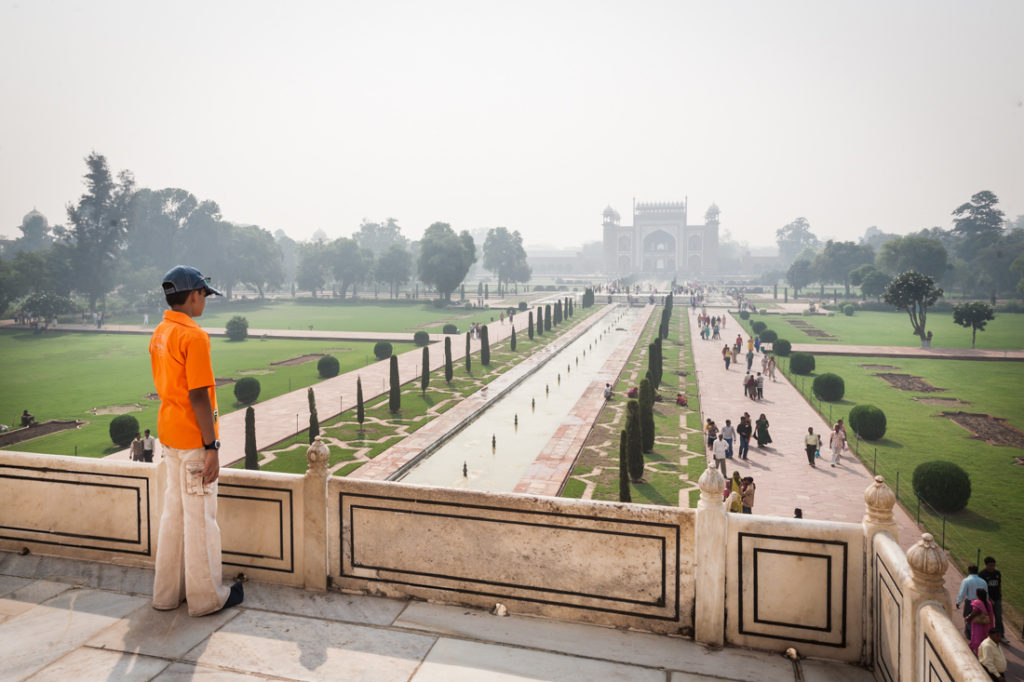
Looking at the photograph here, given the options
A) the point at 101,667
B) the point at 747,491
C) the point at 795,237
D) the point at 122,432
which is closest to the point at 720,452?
the point at 747,491

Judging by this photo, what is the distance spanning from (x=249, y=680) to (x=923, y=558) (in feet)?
10.6

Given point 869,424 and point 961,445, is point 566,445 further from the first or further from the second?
point 961,445

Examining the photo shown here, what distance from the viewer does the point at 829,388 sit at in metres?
21.1

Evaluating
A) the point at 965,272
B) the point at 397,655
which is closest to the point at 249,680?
the point at 397,655

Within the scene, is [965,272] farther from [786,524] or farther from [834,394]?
[786,524]

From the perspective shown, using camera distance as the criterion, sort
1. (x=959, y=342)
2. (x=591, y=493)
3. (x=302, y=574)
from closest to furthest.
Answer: (x=302, y=574), (x=591, y=493), (x=959, y=342)

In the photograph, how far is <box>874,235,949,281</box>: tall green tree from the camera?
56438 millimetres

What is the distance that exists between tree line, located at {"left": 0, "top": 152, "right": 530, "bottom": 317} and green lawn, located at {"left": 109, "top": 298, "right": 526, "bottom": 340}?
9.60 ft

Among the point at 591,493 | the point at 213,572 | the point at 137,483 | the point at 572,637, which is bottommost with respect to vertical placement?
the point at 591,493

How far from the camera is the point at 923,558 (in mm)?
Result: 2934

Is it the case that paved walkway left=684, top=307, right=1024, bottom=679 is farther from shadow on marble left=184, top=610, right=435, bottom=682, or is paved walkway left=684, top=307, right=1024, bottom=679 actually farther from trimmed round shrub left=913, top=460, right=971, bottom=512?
shadow on marble left=184, top=610, right=435, bottom=682

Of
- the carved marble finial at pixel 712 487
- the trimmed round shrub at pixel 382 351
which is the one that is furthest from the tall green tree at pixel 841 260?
the carved marble finial at pixel 712 487

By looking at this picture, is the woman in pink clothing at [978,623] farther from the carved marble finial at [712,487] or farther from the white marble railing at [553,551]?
the carved marble finial at [712,487]

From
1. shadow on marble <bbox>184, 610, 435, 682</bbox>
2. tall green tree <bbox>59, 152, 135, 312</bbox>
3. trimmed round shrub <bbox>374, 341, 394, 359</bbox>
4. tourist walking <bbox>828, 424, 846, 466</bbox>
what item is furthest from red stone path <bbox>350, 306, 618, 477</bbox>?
tall green tree <bbox>59, 152, 135, 312</bbox>
